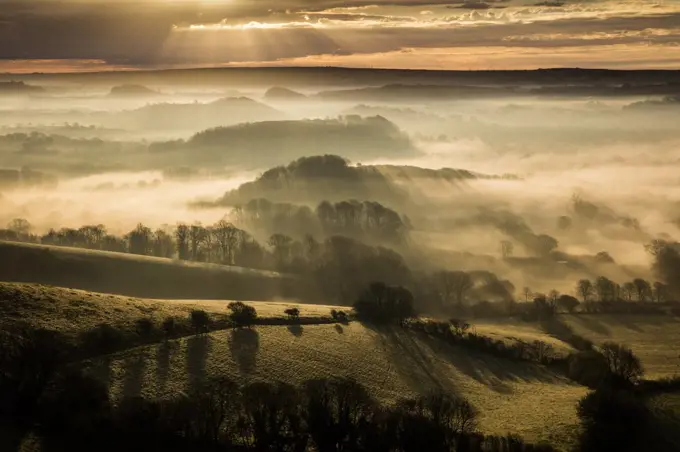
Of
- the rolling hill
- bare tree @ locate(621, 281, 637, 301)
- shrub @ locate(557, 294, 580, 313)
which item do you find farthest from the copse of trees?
bare tree @ locate(621, 281, 637, 301)

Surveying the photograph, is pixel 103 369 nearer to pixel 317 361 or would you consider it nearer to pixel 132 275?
pixel 317 361

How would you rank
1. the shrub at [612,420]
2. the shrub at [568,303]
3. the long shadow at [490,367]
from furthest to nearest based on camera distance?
the shrub at [568,303] → the long shadow at [490,367] → the shrub at [612,420]

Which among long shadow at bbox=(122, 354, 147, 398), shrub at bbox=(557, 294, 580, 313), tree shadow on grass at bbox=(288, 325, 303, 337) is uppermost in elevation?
shrub at bbox=(557, 294, 580, 313)

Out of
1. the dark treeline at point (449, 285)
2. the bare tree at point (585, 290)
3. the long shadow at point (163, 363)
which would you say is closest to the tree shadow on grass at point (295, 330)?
the long shadow at point (163, 363)

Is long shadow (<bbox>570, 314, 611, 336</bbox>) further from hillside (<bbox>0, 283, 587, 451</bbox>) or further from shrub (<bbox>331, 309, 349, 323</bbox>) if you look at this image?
shrub (<bbox>331, 309, 349, 323</bbox>)

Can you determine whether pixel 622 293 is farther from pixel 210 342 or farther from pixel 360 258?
pixel 210 342

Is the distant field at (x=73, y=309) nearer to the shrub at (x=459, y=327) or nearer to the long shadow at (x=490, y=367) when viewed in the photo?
the long shadow at (x=490, y=367)
